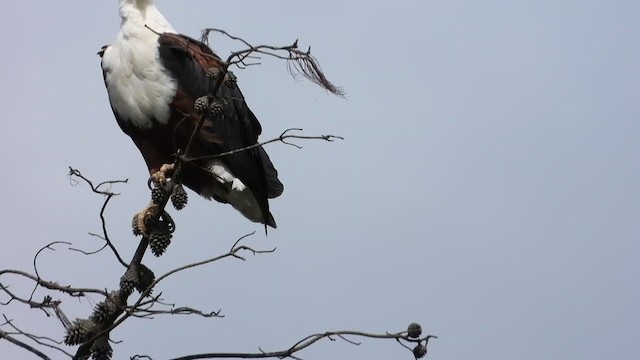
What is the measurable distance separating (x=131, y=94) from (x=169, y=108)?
9.3 inches

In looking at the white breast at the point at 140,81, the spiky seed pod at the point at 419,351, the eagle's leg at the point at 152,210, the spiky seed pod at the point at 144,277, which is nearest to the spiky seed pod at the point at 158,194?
the eagle's leg at the point at 152,210

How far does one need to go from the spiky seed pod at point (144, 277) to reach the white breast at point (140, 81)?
154 cm

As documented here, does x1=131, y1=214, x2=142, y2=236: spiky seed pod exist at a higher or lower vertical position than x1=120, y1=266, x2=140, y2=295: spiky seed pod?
higher

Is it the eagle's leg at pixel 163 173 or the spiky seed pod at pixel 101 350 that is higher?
the eagle's leg at pixel 163 173

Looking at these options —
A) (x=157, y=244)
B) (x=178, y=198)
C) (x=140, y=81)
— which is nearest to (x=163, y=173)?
(x=140, y=81)

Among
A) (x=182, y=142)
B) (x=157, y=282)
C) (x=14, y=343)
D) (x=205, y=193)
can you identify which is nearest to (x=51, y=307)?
(x=14, y=343)

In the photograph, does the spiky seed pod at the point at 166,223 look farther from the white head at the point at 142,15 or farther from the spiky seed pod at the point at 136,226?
the white head at the point at 142,15

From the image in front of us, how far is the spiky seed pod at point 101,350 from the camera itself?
14.3 ft

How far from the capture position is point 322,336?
4.10 metres

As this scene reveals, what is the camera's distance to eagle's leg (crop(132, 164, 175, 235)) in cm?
501

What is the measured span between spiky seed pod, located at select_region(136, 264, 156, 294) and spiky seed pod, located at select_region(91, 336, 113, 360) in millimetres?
323

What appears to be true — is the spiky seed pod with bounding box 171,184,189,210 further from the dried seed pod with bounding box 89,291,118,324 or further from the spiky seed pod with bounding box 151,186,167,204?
the dried seed pod with bounding box 89,291,118,324

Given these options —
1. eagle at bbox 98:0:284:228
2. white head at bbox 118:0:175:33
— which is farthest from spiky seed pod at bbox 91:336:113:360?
white head at bbox 118:0:175:33

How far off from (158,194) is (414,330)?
59.5 inches
